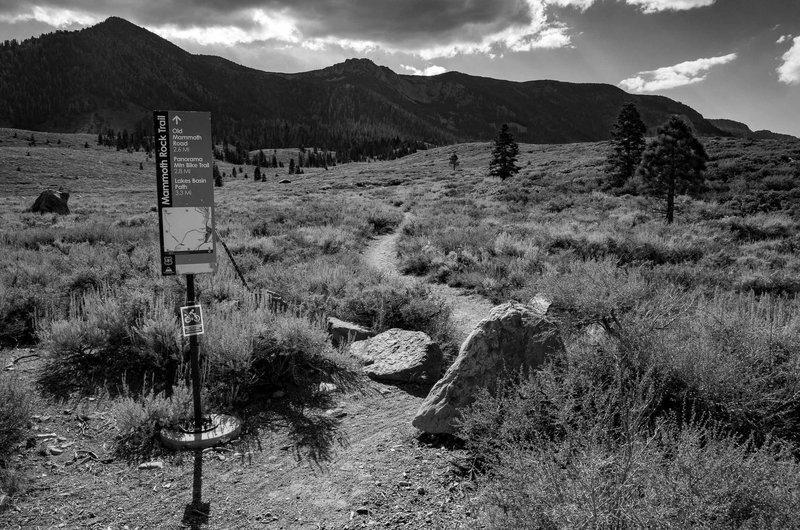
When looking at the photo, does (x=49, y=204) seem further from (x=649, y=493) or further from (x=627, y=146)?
(x=627, y=146)

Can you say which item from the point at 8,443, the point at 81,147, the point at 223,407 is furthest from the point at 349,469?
the point at 81,147

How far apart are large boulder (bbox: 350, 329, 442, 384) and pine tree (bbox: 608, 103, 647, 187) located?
126ft

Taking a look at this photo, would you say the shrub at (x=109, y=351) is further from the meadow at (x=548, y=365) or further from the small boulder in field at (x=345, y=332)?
the small boulder in field at (x=345, y=332)

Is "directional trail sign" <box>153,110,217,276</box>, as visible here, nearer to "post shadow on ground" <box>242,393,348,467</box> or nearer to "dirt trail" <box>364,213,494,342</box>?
"post shadow on ground" <box>242,393,348,467</box>

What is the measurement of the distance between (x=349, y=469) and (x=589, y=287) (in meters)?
3.90

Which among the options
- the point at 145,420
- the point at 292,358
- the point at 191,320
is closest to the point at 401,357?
the point at 292,358

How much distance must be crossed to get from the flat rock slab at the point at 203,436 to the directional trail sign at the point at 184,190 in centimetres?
168

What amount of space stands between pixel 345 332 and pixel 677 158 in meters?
25.6

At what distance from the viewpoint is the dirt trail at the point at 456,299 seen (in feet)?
30.0

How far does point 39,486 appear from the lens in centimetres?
397

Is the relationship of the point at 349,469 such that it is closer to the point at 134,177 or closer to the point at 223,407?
the point at 223,407

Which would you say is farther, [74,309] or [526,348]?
[74,309]

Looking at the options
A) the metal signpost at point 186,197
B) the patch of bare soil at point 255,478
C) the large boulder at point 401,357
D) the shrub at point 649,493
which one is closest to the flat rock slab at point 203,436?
the patch of bare soil at point 255,478

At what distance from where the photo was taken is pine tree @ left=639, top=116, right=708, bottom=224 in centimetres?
2566
